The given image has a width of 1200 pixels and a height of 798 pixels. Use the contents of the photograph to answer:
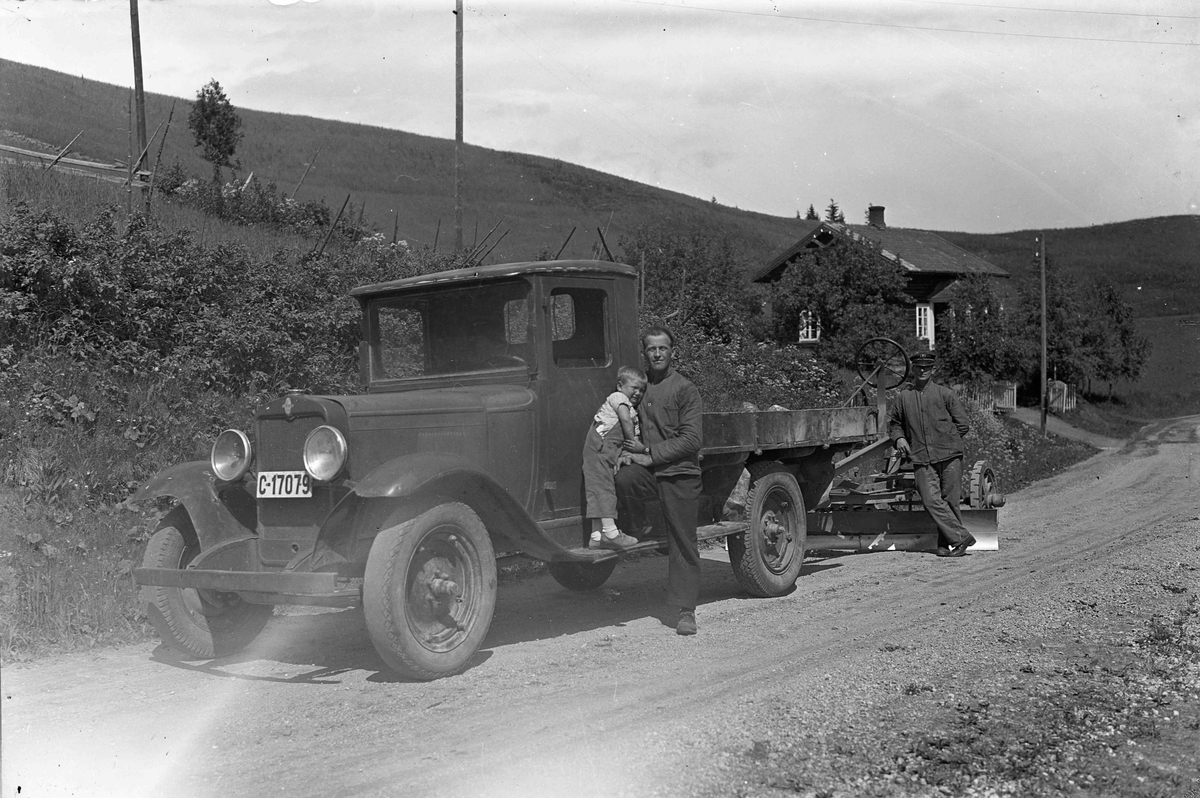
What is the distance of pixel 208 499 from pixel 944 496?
6.31 m

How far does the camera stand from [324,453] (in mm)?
5242

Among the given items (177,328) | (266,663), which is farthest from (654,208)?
(266,663)

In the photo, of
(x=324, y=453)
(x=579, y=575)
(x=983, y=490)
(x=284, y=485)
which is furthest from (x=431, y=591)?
(x=983, y=490)

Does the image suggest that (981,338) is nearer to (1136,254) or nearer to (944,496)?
(944,496)

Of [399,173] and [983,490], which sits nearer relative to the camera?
[983,490]

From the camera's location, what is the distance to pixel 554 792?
11.4ft

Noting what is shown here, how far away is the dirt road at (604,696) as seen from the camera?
3.69 m

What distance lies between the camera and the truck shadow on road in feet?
17.9

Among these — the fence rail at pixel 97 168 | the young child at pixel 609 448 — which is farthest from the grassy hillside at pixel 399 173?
the young child at pixel 609 448

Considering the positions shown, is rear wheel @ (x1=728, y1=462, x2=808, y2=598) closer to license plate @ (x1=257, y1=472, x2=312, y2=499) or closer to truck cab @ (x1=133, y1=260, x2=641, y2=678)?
truck cab @ (x1=133, y1=260, x2=641, y2=678)

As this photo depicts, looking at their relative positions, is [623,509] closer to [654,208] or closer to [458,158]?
[458,158]

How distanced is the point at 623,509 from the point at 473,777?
2.99 metres

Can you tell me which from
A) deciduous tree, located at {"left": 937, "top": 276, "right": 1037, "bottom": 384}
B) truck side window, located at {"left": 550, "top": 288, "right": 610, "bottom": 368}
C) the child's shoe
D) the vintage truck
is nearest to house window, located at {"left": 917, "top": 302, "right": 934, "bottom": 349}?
deciduous tree, located at {"left": 937, "top": 276, "right": 1037, "bottom": 384}

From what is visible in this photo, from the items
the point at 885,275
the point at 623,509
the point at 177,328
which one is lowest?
the point at 623,509
